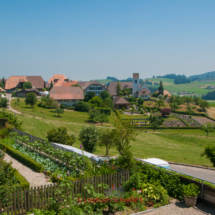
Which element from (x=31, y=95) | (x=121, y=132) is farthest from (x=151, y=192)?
(x=31, y=95)

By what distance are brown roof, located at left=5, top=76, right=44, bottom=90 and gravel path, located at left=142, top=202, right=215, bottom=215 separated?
11600 centimetres

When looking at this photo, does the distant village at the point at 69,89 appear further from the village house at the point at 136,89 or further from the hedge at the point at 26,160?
the hedge at the point at 26,160

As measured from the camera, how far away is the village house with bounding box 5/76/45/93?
115400 millimetres

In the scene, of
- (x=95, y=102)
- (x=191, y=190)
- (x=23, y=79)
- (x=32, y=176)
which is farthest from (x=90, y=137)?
(x=23, y=79)

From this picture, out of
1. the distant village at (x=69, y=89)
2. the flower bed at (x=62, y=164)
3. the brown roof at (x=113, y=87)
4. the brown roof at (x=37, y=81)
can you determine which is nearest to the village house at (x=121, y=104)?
the distant village at (x=69, y=89)

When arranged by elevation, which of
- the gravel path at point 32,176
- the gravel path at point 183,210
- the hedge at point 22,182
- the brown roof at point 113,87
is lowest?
the gravel path at point 183,210

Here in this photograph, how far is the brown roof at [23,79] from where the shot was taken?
384 ft

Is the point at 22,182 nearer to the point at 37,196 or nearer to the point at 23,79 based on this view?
the point at 37,196

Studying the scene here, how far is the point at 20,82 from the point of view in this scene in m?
113

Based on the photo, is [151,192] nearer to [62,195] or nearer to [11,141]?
[62,195]

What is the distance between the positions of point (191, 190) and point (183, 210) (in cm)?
96

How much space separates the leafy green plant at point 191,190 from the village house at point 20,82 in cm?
11131

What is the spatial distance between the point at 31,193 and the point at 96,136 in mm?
18996

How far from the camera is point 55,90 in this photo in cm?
8812
